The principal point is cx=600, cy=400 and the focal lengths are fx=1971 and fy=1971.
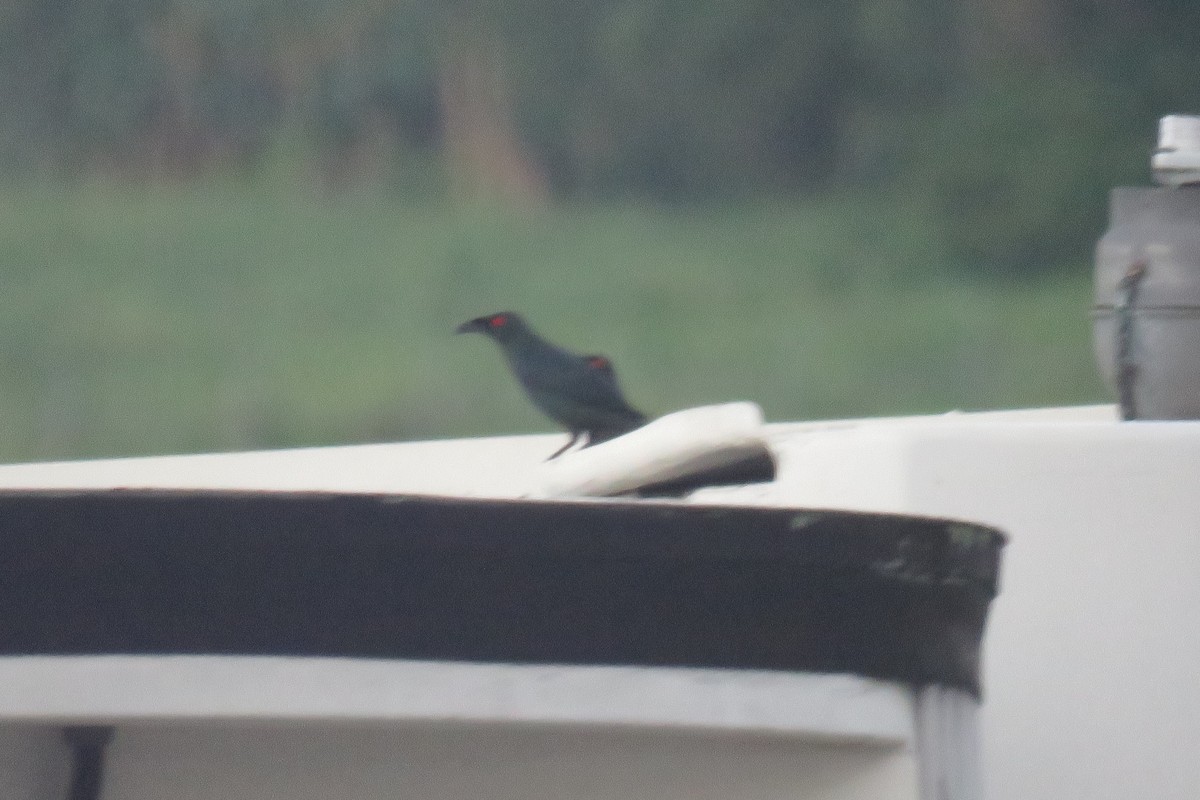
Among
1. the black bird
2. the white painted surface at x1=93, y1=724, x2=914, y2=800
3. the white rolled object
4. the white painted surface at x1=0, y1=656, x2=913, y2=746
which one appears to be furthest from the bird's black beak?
the white painted surface at x1=0, y1=656, x2=913, y2=746

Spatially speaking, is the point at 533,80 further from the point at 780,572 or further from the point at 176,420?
the point at 780,572

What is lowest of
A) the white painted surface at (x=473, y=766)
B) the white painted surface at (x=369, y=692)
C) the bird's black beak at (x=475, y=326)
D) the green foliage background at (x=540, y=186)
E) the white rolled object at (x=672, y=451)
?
the white painted surface at (x=473, y=766)

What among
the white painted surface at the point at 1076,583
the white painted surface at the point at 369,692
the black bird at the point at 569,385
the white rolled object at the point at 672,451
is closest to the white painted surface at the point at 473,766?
the white painted surface at the point at 369,692

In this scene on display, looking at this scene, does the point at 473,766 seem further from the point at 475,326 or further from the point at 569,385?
the point at 475,326

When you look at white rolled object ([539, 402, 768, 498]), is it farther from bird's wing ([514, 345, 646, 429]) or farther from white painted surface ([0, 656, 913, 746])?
bird's wing ([514, 345, 646, 429])

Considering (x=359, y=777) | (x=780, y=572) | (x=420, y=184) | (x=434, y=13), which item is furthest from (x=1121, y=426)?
(x=434, y=13)

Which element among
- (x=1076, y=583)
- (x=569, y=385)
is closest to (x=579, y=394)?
(x=569, y=385)

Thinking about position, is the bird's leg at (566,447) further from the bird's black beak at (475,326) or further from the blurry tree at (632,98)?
the blurry tree at (632,98)
